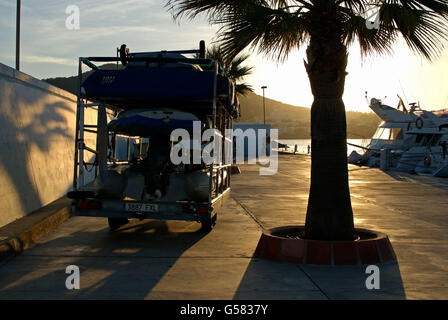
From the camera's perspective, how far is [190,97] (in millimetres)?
9492

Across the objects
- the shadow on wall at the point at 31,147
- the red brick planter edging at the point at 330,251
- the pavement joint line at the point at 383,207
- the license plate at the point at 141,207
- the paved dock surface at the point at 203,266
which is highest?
the shadow on wall at the point at 31,147

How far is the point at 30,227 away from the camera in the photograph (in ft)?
30.5

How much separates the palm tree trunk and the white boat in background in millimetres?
26461

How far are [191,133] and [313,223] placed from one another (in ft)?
10.8

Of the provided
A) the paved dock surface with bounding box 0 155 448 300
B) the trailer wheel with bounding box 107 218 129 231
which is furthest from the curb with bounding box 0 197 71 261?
the trailer wheel with bounding box 107 218 129 231

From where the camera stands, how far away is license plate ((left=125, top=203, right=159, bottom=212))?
934 centimetres

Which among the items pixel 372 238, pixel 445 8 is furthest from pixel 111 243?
pixel 445 8

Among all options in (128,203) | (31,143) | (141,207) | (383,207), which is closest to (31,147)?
(31,143)

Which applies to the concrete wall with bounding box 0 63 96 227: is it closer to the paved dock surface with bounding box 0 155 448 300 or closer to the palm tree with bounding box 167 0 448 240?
the paved dock surface with bounding box 0 155 448 300

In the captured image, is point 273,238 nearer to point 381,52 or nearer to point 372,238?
point 372,238

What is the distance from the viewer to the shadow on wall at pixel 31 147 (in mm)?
A: 9984

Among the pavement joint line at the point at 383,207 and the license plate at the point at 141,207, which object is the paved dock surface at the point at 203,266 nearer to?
the pavement joint line at the point at 383,207

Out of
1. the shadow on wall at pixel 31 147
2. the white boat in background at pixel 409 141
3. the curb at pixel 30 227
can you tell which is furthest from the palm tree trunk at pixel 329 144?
the white boat in background at pixel 409 141

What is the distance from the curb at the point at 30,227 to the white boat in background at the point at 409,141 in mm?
25995
